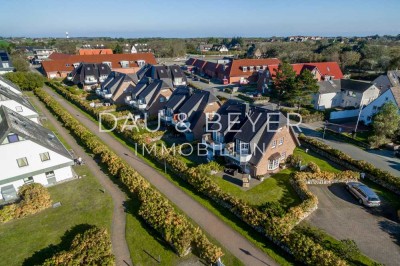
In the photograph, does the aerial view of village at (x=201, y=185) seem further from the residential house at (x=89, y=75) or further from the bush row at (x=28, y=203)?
the residential house at (x=89, y=75)

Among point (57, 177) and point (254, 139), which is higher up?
point (254, 139)

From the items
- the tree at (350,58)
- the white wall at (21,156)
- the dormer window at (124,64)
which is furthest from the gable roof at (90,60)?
the tree at (350,58)

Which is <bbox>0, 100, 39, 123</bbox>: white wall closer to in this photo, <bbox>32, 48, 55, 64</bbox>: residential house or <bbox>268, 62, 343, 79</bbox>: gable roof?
<bbox>268, 62, 343, 79</bbox>: gable roof

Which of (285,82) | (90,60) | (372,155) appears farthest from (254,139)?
(90,60)

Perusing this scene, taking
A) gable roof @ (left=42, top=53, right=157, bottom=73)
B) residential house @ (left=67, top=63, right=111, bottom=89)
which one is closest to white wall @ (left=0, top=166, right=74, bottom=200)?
residential house @ (left=67, top=63, right=111, bottom=89)

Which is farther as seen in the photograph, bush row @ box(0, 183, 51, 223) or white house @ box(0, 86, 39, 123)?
white house @ box(0, 86, 39, 123)

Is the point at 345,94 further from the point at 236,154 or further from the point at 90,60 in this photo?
the point at 90,60
